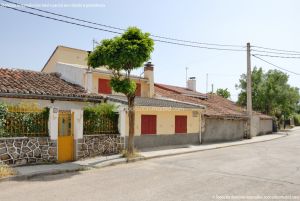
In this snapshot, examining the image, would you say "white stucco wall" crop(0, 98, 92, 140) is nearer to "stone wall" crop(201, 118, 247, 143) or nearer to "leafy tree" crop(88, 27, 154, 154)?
"leafy tree" crop(88, 27, 154, 154)

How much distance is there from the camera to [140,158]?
15.3 m

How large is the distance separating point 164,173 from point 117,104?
24.7 feet

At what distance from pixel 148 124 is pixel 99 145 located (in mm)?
5272

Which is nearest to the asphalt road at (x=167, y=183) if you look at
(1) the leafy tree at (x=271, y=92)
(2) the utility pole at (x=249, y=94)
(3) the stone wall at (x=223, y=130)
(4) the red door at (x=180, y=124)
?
(4) the red door at (x=180, y=124)

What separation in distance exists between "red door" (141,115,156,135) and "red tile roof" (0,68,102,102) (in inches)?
122

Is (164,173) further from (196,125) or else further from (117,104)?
(196,125)

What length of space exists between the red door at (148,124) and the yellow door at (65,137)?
6107 millimetres

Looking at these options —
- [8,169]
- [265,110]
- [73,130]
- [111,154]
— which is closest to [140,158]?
[111,154]

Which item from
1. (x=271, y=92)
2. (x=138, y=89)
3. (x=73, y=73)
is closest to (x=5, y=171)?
(x=73, y=73)

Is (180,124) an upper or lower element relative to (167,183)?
upper

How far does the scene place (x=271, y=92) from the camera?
133ft

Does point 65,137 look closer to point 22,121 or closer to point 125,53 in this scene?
point 22,121

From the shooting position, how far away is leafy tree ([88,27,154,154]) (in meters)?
14.1

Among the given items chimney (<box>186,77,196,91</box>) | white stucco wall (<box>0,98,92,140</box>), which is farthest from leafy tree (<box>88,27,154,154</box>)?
chimney (<box>186,77,196,91</box>)
